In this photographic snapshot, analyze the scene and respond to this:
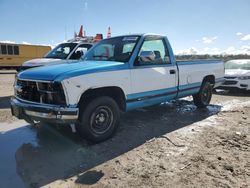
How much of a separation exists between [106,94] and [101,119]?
479 millimetres

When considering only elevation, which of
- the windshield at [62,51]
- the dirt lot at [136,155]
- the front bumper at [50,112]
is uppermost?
the windshield at [62,51]

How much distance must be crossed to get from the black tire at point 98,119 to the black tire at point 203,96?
3.45m

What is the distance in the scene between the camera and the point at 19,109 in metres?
4.26

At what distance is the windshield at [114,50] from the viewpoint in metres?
5.05

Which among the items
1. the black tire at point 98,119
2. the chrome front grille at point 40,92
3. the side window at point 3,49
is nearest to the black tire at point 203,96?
the black tire at point 98,119

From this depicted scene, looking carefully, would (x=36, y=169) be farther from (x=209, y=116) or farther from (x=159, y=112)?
(x=209, y=116)

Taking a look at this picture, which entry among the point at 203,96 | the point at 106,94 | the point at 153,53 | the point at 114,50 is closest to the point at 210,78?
the point at 203,96

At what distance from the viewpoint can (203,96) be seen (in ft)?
23.9

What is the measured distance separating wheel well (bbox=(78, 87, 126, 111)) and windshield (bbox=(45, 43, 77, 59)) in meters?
5.17

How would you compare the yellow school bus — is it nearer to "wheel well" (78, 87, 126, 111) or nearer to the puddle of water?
the puddle of water

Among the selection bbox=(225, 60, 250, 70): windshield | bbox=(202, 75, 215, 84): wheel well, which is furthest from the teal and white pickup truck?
bbox=(225, 60, 250, 70): windshield

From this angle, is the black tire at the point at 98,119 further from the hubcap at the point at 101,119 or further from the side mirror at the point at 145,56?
the side mirror at the point at 145,56

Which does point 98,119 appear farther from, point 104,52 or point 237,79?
point 237,79

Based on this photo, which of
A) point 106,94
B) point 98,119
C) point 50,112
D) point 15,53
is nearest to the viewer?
point 50,112
